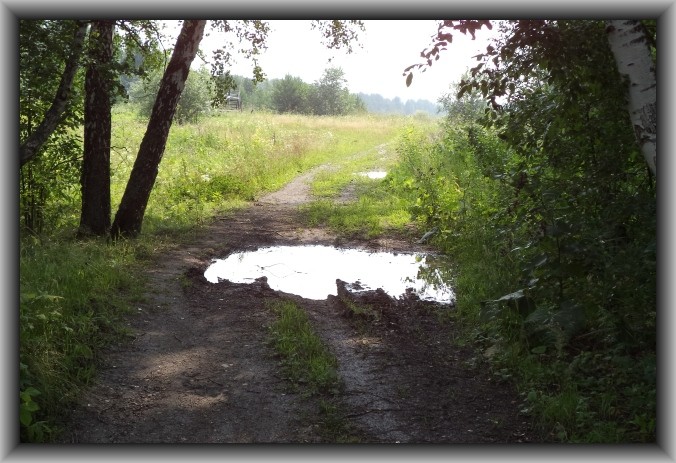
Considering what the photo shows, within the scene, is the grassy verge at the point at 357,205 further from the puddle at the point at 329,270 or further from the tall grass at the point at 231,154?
the puddle at the point at 329,270

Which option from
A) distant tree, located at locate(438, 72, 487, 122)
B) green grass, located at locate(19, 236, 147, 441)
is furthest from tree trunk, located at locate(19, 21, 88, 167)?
distant tree, located at locate(438, 72, 487, 122)

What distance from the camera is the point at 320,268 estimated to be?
27.1ft

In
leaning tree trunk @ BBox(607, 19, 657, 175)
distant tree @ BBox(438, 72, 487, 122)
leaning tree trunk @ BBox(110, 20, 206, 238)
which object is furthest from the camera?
distant tree @ BBox(438, 72, 487, 122)

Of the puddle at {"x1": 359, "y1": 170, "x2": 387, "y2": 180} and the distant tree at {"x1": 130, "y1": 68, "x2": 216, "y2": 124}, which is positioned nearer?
the distant tree at {"x1": 130, "y1": 68, "x2": 216, "y2": 124}

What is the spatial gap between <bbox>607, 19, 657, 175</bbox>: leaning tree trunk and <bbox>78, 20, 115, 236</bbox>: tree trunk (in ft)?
19.8

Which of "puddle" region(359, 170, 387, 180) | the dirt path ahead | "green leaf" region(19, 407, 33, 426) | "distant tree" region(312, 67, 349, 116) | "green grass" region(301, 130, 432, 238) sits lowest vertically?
the dirt path ahead

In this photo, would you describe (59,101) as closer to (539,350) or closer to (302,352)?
(302,352)

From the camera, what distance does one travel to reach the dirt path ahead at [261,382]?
3.91m

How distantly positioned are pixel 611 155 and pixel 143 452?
3983 mm

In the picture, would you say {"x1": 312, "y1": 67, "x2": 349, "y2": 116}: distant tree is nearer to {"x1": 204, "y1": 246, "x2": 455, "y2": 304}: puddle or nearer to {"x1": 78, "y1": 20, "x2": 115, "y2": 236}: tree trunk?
{"x1": 204, "y1": 246, "x2": 455, "y2": 304}: puddle

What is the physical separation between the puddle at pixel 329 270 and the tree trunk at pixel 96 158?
1.80 meters

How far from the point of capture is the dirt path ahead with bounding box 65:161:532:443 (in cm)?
391

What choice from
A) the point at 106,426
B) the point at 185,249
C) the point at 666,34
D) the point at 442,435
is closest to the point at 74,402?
the point at 106,426

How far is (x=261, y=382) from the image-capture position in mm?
4676
